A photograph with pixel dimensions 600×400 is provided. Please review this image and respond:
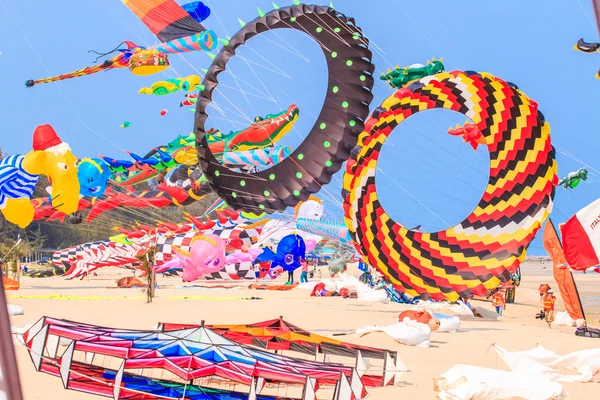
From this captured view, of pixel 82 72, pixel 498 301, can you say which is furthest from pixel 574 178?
pixel 82 72

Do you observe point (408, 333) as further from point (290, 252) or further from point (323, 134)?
point (290, 252)

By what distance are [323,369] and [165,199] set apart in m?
25.1

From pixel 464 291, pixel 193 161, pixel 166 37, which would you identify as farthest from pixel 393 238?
pixel 193 161

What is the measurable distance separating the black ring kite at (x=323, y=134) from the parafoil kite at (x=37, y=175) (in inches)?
150

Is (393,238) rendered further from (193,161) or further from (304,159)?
(193,161)

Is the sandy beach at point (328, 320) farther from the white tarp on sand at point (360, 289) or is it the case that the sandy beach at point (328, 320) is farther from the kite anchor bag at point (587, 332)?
the white tarp on sand at point (360, 289)

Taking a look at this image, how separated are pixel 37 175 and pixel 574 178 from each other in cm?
1278

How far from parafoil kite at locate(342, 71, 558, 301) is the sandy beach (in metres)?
1.18

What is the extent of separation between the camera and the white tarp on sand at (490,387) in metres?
6.84

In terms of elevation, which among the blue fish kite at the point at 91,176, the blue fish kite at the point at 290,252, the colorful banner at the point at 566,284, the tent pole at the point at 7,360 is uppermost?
the blue fish kite at the point at 91,176

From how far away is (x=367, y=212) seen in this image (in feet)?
46.9

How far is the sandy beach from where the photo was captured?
820 cm

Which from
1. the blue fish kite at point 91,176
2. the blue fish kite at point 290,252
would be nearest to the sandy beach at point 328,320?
the blue fish kite at point 91,176

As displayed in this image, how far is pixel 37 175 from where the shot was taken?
48.1 feet
